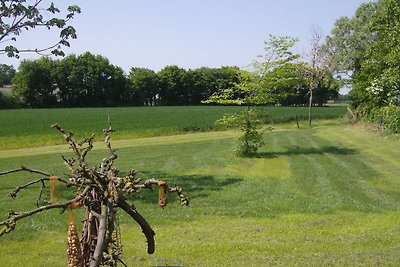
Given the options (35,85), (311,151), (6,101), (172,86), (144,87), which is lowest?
(311,151)

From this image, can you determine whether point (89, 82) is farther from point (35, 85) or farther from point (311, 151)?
point (311, 151)

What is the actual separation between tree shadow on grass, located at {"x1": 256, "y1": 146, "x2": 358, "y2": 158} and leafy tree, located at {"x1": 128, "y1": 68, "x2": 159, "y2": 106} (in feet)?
241

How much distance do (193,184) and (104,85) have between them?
78.9 m

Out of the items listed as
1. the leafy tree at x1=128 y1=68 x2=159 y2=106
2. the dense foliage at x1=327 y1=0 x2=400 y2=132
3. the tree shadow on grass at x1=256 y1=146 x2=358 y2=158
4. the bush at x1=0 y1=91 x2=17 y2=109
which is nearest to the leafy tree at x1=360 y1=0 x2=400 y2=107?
the dense foliage at x1=327 y1=0 x2=400 y2=132

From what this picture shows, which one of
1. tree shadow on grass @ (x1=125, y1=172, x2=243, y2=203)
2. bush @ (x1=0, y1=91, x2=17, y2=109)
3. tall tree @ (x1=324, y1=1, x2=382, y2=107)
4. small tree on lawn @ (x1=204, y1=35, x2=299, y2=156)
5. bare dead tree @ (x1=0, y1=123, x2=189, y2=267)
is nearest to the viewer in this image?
bare dead tree @ (x1=0, y1=123, x2=189, y2=267)

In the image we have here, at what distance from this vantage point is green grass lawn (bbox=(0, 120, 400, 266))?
6.70m

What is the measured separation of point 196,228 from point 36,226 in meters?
2.73

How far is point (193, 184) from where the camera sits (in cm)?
1206

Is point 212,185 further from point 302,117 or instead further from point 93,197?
point 302,117

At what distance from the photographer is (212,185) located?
38.8 feet

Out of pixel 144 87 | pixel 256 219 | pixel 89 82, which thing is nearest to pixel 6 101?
pixel 89 82

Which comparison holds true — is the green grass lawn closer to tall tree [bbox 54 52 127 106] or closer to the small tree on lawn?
the small tree on lawn

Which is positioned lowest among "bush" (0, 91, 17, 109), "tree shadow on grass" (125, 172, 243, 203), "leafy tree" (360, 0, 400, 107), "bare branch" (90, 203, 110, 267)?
"tree shadow on grass" (125, 172, 243, 203)

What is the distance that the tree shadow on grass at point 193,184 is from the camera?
10.4 metres
